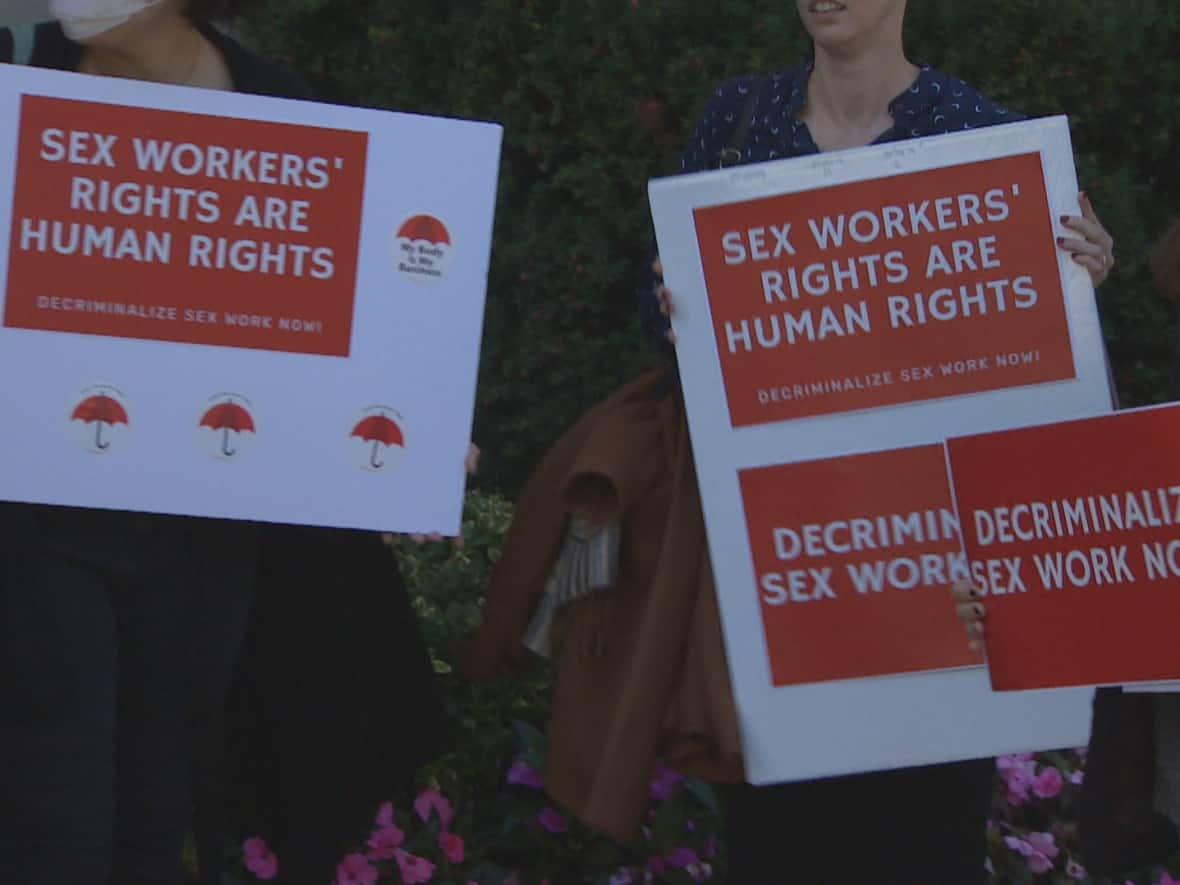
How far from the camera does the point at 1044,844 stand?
4371mm

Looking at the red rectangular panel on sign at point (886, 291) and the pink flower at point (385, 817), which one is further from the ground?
the red rectangular panel on sign at point (886, 291)

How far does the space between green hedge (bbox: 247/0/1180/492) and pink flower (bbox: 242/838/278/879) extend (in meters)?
1.65

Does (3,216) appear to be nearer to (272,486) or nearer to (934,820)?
(272,486)

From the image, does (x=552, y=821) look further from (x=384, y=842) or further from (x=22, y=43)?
(x=22, y=43)

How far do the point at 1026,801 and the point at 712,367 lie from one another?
Answer: 1.84 meters

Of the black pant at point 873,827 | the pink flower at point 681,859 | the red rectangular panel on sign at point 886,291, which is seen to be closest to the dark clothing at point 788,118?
the red rectangular panel on sign at point 886,291

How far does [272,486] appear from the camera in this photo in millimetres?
3107

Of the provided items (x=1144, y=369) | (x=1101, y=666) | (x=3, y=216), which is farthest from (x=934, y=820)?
(x=1144, y=369)

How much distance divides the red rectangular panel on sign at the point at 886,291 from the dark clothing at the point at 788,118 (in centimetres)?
12

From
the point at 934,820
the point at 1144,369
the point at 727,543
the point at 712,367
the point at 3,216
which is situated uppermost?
the point at 1144,369

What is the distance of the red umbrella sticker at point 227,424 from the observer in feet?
10.2

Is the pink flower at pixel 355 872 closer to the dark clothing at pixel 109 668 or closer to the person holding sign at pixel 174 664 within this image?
the person holding sign at pixel 174 664

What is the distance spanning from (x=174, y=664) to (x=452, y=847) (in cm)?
104

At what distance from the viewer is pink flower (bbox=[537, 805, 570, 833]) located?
4125 mm
